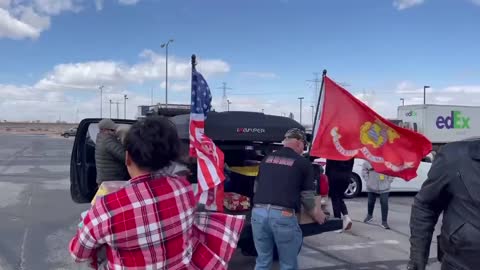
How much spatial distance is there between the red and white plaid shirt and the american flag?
269 cm

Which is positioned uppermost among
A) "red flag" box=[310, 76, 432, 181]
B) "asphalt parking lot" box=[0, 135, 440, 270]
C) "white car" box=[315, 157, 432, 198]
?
"red flag" box=[310, 76, 432, 181]

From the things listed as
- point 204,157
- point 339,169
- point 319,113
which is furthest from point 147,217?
point 339,169

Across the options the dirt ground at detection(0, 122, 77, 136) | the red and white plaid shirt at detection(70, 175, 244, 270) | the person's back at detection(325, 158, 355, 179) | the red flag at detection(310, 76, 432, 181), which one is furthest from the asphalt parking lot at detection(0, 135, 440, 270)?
the dirt ground at detection(0, 122, 77, 136)

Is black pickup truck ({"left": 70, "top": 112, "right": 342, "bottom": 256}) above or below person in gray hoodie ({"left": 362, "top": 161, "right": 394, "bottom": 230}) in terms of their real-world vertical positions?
above

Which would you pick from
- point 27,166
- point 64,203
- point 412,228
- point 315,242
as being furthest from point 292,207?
point 27,166

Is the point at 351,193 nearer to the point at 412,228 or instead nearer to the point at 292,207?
the point at 292,207

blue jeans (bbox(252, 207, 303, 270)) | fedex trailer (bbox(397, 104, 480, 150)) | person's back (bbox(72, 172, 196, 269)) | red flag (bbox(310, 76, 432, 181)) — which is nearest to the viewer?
person's back (bbox(72, 172, 196, 269))

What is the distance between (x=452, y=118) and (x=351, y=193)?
20.1 meters

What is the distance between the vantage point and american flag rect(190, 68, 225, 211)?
16.2 ft

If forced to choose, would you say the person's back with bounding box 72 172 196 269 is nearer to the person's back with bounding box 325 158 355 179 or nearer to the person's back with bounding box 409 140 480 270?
the person's back with bounding box 409 140 480 270

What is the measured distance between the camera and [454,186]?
7.66ft

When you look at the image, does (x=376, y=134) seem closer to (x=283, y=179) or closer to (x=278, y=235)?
(x=283, y=179)

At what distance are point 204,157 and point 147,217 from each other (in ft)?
9.59

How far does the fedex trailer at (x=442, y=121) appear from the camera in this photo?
92.5ft
